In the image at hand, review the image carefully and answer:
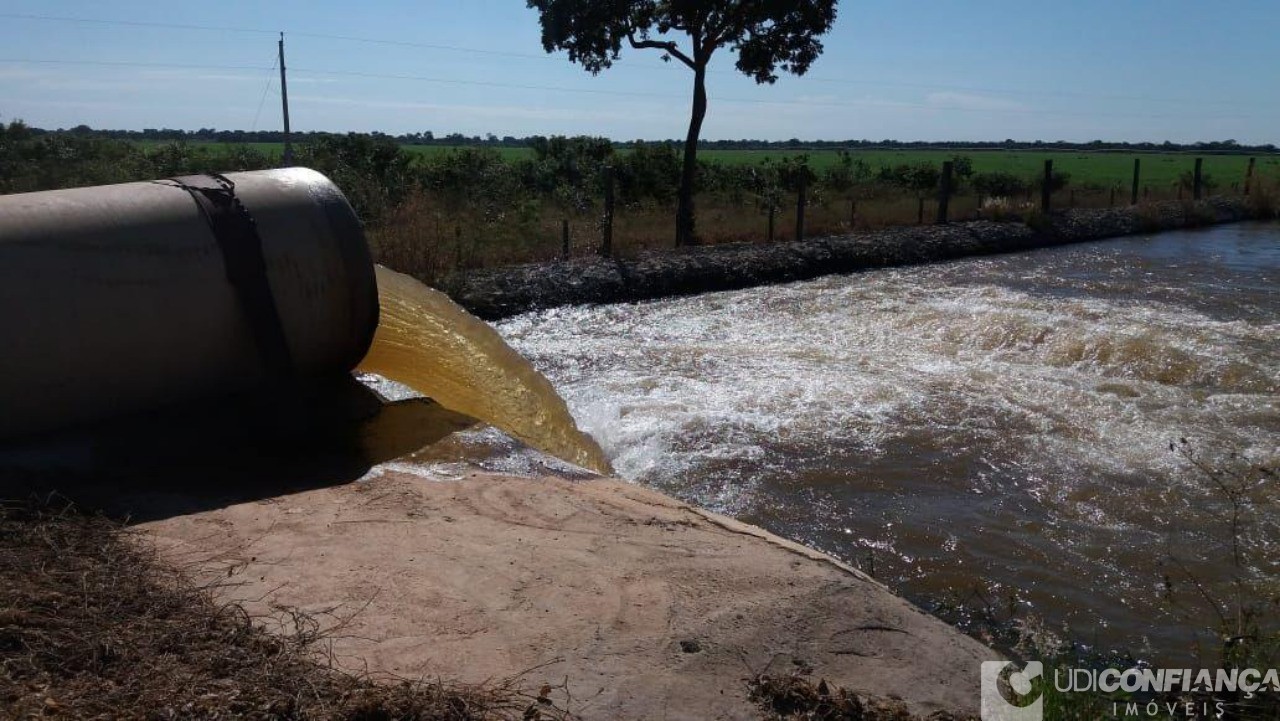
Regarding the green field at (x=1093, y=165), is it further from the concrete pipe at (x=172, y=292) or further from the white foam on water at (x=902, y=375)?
the concrete pipe at (x=172, y=292)

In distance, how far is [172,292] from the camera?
6.54m

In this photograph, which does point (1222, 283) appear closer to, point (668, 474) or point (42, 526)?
point (668, 474)

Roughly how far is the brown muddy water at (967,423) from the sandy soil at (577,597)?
141cm

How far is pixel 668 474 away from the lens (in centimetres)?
784

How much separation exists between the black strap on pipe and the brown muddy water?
8.92 ft

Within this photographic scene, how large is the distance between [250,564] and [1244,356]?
10.5m

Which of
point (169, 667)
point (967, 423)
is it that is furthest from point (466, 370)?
point (169, 667)

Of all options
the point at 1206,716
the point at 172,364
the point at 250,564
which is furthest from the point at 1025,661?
the point at 172,364

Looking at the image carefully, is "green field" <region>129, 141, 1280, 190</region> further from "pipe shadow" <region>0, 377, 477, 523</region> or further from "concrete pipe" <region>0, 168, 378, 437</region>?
"pipe shadow" <region>0, 377, 477, 523</region>

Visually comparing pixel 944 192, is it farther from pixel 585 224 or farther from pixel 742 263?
pixel 742 263

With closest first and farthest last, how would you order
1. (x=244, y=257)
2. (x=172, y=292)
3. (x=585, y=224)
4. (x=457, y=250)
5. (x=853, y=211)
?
(x=172, y=292) < (x=244, y=257) < (x=457, y=250) < (x=585, y=224) < (x=853, y=211)

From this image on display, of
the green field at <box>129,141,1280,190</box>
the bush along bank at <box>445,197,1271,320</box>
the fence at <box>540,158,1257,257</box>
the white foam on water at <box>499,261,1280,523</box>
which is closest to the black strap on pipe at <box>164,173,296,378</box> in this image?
the white foam on water at <box>499,261,1280,523</box>

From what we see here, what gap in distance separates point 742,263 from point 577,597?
491 inches

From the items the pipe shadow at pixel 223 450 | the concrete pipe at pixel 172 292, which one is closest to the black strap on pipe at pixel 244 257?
the concrete pipe at pixel 172 292
